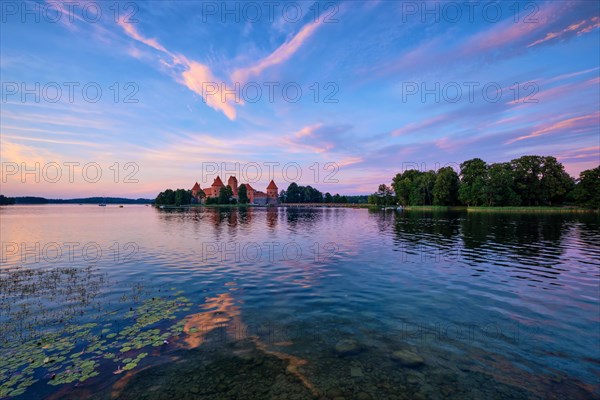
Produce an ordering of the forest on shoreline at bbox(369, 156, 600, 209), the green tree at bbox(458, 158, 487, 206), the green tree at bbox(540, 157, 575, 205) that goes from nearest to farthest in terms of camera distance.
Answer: the forest on shoreline at bbox(369, 156, 600, 209)
the green tree at bbox(540, 157, 575, 205)
the green tree at bbox(458, 158, 487, 206)

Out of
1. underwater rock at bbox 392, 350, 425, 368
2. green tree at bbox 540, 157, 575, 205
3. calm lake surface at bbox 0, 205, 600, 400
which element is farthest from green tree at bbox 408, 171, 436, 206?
underwater rock at bbox 392, 350, 425, 368

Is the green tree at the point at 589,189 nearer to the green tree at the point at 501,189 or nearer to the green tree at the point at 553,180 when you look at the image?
the green tree at the point at 553,180

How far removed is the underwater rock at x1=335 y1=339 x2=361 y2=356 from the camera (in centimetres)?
983

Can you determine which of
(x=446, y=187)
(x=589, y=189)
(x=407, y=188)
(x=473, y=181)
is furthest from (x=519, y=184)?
(x=407, y=188)

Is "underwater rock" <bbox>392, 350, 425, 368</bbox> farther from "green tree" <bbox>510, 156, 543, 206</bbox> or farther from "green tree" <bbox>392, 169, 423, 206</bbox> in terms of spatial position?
"green tree" <bbox>392, 169, 423, 206</bbox>

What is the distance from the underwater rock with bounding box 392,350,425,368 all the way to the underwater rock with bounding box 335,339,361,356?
4.25 ft

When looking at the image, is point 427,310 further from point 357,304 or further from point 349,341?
point 349,341

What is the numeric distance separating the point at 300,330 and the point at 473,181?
488ft

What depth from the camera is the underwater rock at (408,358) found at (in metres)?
9.07

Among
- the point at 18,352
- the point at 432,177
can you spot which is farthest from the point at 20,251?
the point at 432,177

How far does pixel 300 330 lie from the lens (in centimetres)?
1155

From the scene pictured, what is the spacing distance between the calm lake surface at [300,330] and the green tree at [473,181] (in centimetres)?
11604

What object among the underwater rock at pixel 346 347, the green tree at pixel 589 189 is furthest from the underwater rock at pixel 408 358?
the green tree at pixel 589 189

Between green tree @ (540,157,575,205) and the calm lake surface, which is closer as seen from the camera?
the calm lake surface
